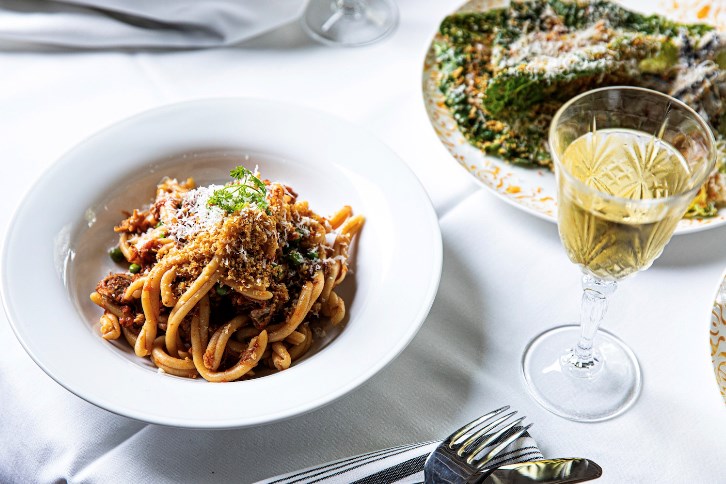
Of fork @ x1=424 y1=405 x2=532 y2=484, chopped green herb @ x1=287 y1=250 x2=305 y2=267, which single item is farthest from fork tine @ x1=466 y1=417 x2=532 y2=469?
chopped green herb @ x1=287 y1=250 x2=305 y2=267

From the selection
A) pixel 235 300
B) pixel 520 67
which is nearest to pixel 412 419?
pixel 235 300

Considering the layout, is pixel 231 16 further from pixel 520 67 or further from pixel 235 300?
pixel 235 300

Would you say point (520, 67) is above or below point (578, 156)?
below

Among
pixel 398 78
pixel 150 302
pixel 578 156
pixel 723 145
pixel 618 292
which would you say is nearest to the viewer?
pixel 578 156

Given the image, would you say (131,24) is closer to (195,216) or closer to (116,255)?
(116,255)

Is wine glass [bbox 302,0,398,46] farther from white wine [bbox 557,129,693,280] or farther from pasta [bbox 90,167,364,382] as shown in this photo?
white wine [bbox 557,129,693,280]

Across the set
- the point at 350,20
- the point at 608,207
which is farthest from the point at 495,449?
the point at 350,20
